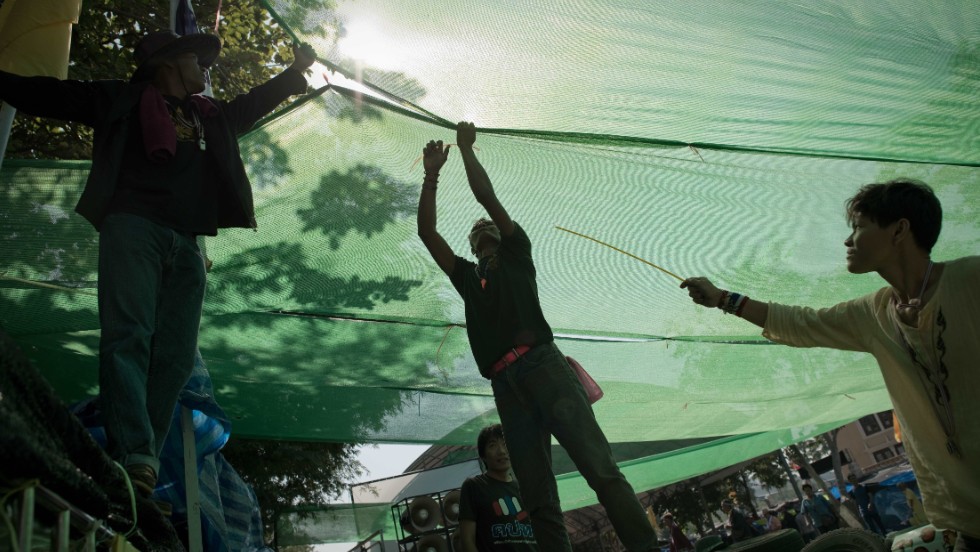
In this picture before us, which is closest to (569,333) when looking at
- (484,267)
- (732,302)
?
(484,267)

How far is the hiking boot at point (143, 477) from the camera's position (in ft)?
5.34

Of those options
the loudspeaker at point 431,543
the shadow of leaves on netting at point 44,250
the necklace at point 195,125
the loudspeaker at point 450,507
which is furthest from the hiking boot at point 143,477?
the loudspeaker at point 431,543

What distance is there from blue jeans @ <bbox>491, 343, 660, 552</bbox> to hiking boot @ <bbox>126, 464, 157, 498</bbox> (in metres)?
1.29

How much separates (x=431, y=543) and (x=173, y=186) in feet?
22.8

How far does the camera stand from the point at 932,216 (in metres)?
2.23

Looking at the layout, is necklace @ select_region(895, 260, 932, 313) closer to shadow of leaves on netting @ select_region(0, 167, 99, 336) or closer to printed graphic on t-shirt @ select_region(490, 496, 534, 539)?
printed graphic on t-shirt @ select_region(490, 496, 534, 539)

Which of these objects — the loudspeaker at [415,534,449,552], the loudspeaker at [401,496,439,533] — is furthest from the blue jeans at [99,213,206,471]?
the loudspeaker at [401,496,439,533]

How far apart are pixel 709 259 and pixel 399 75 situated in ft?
6.34

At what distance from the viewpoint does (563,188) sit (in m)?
3.55

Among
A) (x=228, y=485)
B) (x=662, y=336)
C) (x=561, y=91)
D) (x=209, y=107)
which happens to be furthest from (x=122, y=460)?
(x=662, y=336)

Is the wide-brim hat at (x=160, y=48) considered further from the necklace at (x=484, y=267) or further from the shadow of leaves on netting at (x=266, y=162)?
the necklace at (x=484, y=267)

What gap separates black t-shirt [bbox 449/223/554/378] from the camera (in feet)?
9.00

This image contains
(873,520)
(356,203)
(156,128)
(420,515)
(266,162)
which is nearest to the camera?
(156,128)

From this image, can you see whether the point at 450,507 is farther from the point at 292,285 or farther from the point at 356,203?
the point at 356,203
